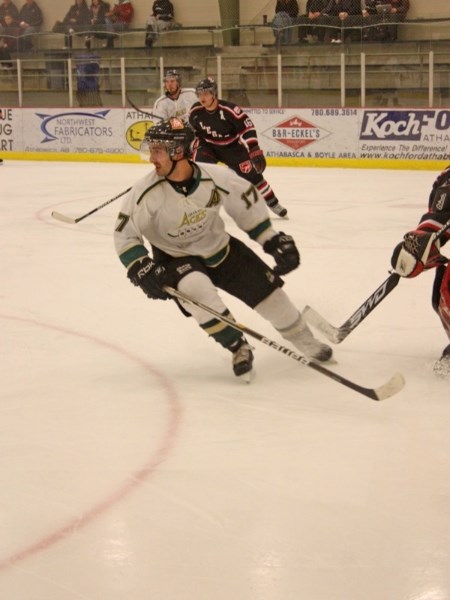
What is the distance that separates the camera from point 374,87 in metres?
10.9

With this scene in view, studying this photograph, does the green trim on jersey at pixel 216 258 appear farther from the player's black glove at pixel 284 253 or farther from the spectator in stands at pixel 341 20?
the spectator in stands at pixel 341 20

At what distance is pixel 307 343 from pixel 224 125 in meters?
3.95

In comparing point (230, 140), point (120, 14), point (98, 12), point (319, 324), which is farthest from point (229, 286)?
point (120, 14)

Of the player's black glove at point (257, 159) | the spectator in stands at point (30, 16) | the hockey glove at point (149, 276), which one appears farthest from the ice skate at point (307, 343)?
the spectator in stands at point (30, 16)

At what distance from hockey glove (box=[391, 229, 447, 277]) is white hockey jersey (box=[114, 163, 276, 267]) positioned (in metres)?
0.49

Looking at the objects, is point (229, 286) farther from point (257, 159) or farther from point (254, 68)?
point (254, 68)

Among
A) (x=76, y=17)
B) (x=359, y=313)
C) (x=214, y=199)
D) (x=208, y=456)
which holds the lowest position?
(x=208, y=456)

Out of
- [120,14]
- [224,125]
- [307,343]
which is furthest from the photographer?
[120,14]

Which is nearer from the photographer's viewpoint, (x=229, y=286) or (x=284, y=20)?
(x=229, y=286)

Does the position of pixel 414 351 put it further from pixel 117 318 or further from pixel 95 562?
pixel 95 562

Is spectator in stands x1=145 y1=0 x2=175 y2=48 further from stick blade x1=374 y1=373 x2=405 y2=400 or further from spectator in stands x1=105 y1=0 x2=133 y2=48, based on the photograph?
stick blade x1=374 y1=373 x2=405 y2=400

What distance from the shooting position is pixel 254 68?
1153 centimetres

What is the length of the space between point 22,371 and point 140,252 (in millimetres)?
688

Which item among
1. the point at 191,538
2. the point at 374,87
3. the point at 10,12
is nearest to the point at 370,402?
the point at 191,538
